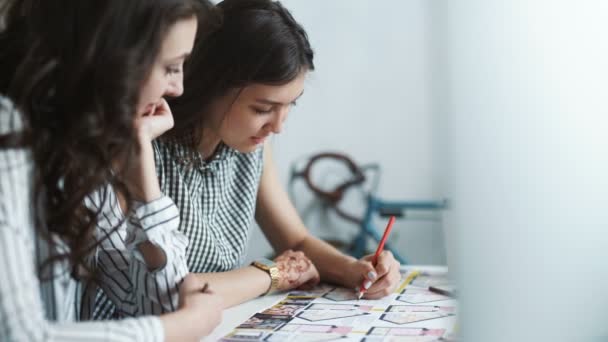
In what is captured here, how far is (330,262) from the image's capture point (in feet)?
4.56

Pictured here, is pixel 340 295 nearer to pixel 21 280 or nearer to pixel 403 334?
pixel 403 334

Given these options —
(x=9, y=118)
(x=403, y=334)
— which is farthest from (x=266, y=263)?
(x=9, y=118)

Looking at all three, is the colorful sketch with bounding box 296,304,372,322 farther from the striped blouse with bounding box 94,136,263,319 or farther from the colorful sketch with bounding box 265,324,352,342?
the striped blouse with bounding box 94,136,263,319

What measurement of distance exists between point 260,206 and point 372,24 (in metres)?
2.05

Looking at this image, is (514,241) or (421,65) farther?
(421,65)

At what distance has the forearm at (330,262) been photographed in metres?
1.34

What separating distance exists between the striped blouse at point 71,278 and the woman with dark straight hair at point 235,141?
204 mm

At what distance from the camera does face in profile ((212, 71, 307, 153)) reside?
129cm

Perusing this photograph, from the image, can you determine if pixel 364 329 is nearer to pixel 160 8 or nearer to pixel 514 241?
pixel 514 241

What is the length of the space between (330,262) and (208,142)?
1.13 feet

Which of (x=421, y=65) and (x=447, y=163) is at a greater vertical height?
(x=421, y=65)

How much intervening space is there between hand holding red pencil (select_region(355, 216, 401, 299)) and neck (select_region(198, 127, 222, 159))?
39 cm

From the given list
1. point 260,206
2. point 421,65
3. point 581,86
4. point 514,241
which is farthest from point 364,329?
point 421,65

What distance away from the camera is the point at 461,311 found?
753mm
